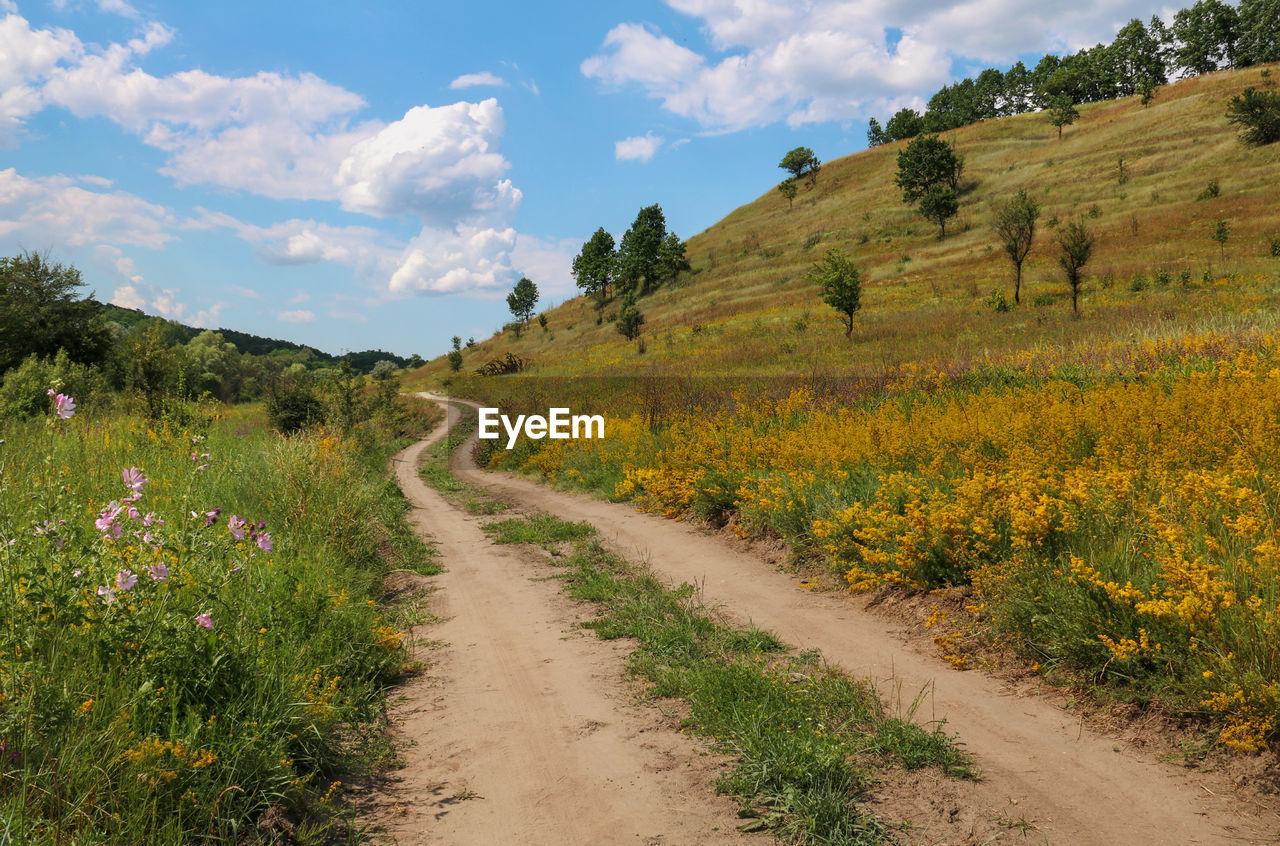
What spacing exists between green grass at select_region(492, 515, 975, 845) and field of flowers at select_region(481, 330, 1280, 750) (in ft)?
4.54

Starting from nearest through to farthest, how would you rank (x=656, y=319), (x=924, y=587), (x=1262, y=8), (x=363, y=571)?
(x=924, y=587) → (x=363, y=571) → (x=656, y=319) → (x=1262, y=8)

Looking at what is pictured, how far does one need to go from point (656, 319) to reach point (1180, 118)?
57180 millimetres

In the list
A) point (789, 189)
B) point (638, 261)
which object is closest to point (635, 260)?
point (638, 261)

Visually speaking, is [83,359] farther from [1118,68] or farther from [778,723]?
[1118,68]

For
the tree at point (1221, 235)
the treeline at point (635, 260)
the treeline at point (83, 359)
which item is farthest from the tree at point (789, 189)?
the treeline at point (83, 359)

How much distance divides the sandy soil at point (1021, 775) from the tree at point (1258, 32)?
125 meters

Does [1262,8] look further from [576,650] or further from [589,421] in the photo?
[576,650]

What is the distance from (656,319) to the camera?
198ft

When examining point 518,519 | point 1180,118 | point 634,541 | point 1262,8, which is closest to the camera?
point 634,541

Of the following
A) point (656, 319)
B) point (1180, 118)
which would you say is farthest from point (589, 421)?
point (1180, 118)

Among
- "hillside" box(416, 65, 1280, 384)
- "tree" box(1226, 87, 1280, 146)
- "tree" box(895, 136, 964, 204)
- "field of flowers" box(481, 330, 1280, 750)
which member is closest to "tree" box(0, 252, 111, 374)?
"hillside" box(416, 65, 1280, 384)

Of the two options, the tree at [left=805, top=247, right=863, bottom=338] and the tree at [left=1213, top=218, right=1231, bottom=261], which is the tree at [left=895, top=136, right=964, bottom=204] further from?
the tree at [left=805, top=247, right=863, bottom=338]

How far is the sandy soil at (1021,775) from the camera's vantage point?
9.86 feet

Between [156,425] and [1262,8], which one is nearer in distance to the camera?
[156,425]
